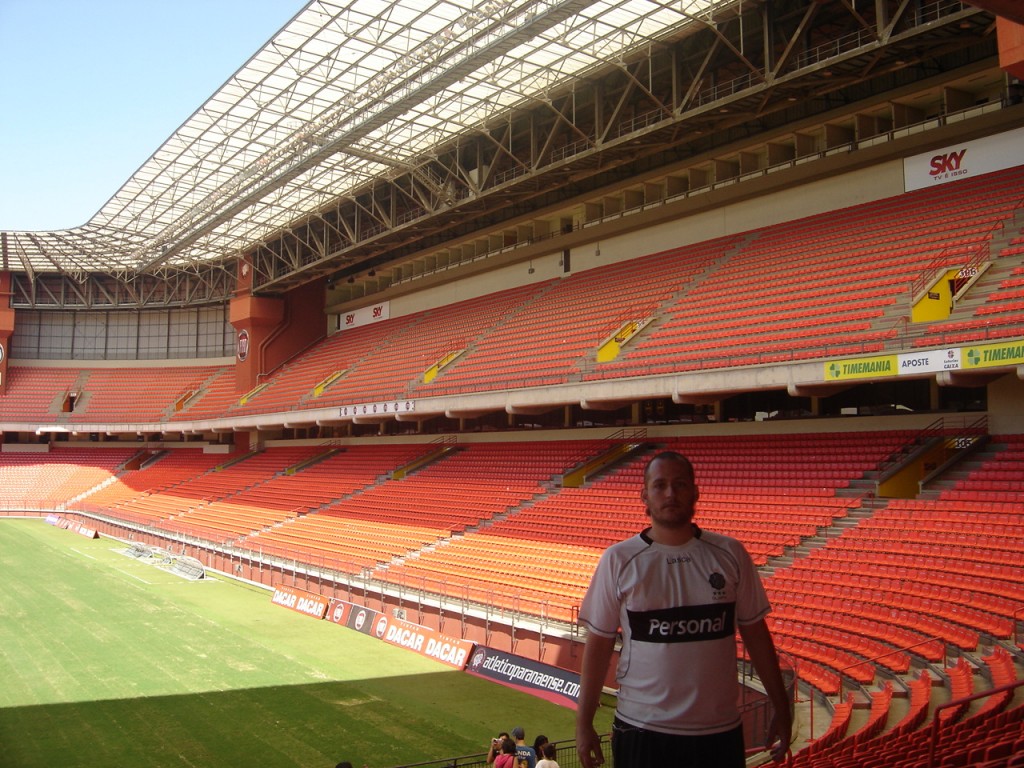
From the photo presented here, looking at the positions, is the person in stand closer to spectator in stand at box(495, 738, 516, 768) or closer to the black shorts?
spectator in stand at box(495, 738, 516, 768)

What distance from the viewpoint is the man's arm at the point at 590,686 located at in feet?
10.4

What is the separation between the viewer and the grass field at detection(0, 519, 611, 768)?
12344 millimetres

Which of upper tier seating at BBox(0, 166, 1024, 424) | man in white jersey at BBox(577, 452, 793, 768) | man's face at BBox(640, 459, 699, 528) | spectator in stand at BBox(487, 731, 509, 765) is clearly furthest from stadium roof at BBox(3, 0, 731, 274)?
man in white jersey at BBox(577, 452, 793, 768)

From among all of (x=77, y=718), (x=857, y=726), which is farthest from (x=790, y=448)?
(x=77, y=718)

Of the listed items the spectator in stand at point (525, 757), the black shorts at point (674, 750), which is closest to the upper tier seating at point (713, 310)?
the spectator in stand at point (525, 757)

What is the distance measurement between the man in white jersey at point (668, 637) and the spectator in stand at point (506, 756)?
22.2 ft

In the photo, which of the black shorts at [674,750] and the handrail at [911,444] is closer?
the black shorts at [674,750]

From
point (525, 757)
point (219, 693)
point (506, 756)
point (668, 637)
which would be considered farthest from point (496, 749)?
point (668, 637)

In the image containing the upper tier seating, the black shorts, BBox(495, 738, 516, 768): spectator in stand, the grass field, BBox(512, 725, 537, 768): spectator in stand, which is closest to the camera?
the black shorts

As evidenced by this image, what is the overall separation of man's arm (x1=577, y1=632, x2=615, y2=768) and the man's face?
485mm

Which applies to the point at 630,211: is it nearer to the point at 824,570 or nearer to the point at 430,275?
the point at 430,275

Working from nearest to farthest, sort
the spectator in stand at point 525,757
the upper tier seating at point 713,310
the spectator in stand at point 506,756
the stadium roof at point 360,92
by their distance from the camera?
the spectator in stand at point 506,756 → the spectator in stand at point 525,757 → the upper tier seating at point 713,310 → the stadium roof at point 360,92

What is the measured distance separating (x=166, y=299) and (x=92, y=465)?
10.7 m

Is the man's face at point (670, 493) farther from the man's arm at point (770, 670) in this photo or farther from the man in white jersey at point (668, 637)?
the man's arm at point (770, 670)
